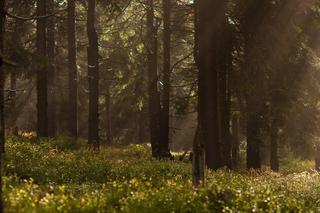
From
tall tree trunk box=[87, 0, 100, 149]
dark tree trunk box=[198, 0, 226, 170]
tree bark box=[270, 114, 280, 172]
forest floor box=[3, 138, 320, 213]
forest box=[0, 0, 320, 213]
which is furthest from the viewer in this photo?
tree bark box=[270, 114, 280, 172]

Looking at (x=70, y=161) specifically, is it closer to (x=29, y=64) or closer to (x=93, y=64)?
(x=29, y=64)

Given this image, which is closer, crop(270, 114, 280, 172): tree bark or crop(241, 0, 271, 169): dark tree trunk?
crop(241, 0, 271, 169): dark tree trunk

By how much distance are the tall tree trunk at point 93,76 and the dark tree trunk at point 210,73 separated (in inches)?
263

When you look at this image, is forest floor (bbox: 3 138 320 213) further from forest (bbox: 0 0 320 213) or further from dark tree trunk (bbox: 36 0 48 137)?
dark tree trunk (bbox: 36 0 48 137)

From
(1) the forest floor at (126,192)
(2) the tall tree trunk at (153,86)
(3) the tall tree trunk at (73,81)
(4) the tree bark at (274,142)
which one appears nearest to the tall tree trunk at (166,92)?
(2) the tall tree trunk at (153,86)

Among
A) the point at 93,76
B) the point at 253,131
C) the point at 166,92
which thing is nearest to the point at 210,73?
the point at 253,131

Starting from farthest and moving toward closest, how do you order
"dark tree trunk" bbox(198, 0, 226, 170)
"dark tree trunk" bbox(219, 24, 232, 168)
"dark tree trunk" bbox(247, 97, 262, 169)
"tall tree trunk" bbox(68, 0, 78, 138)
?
"tall tree trunk" bbox(68, 0, 78, 138) → "dark tree trunk" bbox(247, 97, 262, 169) → "dark tree trunk" bbox(219, 24, 232, 168) → "dark tree trunk" bbox(198, 0, 226, 170)

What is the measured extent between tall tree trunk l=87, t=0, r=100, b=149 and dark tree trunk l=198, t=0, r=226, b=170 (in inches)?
263

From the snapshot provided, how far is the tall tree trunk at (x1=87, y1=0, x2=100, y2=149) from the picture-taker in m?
23.2

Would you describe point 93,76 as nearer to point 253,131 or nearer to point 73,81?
point 73,81

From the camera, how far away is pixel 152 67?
24062 millimetres

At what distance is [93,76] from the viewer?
77.7 ft

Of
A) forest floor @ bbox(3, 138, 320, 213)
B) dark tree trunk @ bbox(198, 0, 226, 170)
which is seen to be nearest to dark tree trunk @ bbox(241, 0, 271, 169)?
dark tree trunk @ bbox(198, 0, 226, 170)

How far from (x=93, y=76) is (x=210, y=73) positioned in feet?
A: 24.8
